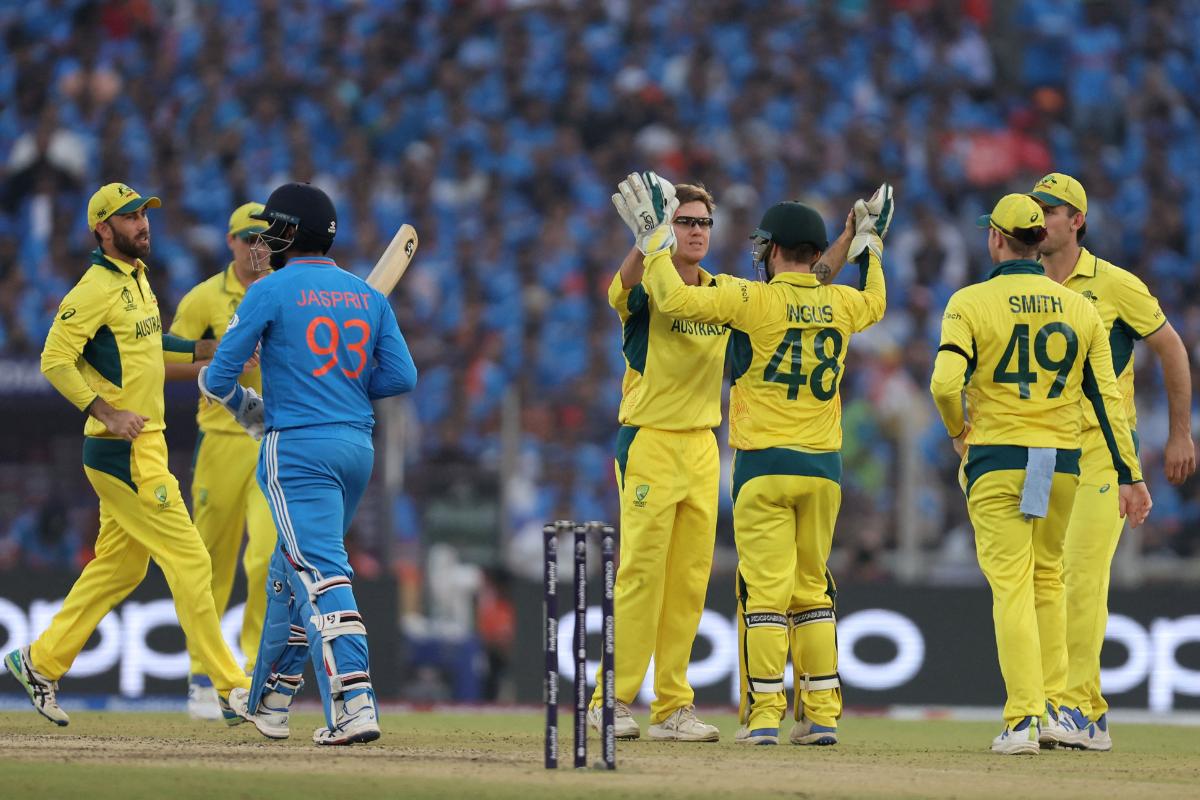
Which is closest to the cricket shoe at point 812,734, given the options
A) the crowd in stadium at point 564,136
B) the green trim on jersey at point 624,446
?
the green trim on jersey at point 624,446

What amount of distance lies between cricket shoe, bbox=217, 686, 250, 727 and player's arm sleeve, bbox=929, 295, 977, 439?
3573 millimetres

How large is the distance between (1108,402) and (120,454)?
479 cm

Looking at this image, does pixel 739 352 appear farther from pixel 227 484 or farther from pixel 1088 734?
pixel 227 484

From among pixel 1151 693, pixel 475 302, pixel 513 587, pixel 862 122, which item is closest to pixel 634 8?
pixel 862 122

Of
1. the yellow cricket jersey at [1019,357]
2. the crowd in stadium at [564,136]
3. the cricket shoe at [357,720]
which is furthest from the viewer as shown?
the crowd in stadium at [564,136]

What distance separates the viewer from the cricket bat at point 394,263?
9.38 m

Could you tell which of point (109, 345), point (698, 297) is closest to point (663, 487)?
point (698, 297)

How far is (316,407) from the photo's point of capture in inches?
323

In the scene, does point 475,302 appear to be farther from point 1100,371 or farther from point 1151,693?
point 1100,371

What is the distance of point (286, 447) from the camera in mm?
8164

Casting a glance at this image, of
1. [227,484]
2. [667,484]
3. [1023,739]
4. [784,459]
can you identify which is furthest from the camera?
[227,484]

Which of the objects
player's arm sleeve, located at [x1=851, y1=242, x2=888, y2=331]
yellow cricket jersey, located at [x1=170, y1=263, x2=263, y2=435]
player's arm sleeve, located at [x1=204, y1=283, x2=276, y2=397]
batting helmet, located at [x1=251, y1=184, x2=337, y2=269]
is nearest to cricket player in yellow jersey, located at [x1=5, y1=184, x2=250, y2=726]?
yellow cricket jersey, located at [x1=170, y1=263, x2=263, y2=435]

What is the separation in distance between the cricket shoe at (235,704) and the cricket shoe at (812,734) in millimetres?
2660

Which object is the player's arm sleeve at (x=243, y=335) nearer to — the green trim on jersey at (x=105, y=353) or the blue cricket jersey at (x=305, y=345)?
the blue cricket jersey at (x=305, y=345)
